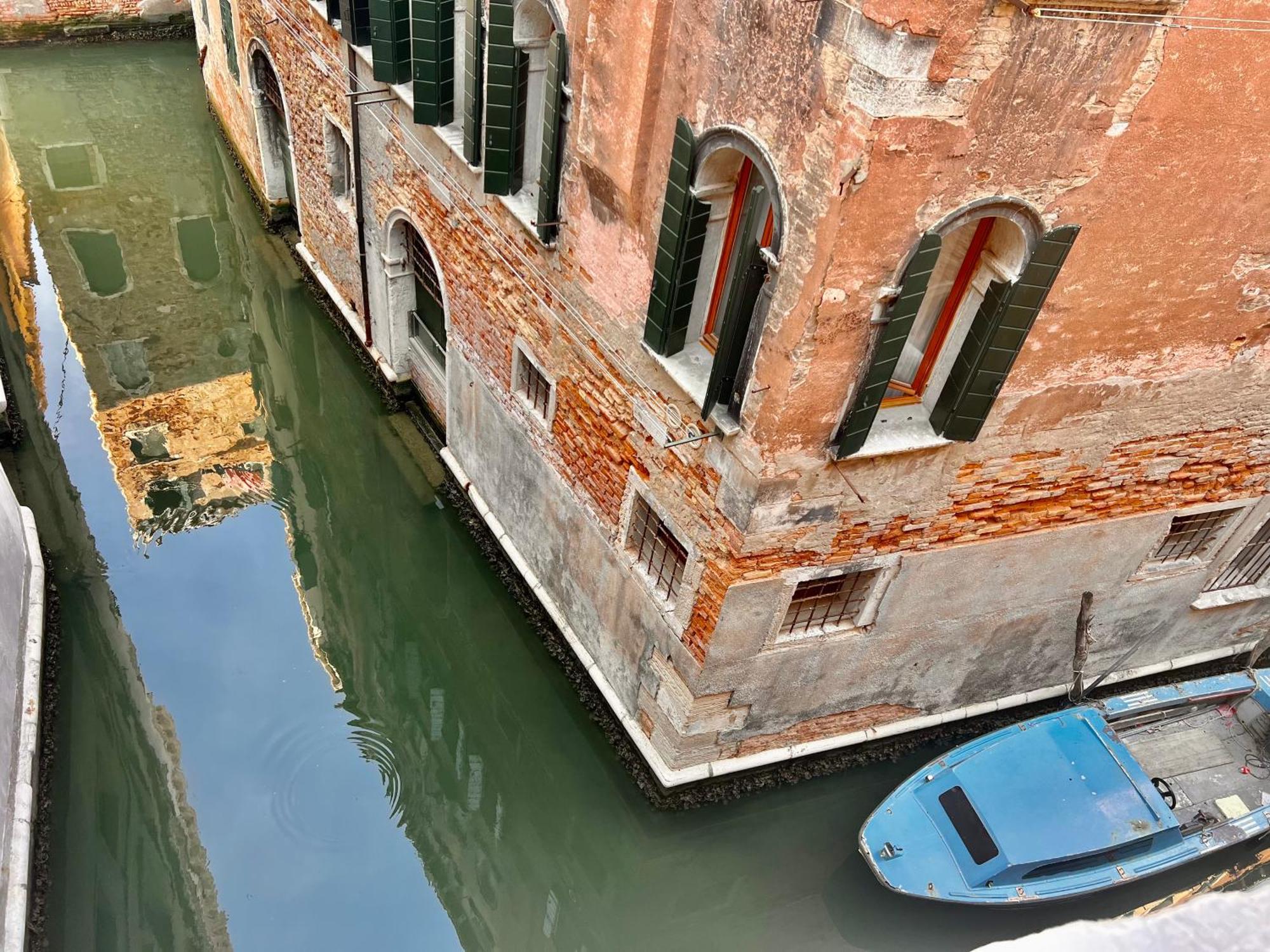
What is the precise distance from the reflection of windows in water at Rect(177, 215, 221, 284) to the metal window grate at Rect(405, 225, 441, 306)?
175 inches

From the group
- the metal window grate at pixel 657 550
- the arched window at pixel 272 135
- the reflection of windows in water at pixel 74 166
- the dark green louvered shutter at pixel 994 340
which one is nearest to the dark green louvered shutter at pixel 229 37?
the arched window at pixel 272 135

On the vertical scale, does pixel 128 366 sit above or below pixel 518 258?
below

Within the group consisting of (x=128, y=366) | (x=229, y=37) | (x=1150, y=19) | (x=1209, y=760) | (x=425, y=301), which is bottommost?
(x=128, y=366)

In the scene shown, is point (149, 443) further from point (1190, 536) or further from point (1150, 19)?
point (1190, 536)

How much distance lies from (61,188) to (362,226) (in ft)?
22.4

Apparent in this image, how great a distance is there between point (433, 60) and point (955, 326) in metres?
4.31

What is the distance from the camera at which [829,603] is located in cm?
665

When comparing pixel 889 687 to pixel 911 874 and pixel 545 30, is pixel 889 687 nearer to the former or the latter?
pixel 911 874

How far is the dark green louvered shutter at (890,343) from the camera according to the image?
4434mm

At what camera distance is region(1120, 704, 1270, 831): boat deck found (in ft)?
24.1

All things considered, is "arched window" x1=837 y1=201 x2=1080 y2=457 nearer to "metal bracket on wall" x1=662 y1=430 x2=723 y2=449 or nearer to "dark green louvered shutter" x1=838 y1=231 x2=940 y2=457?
"dark green louvered shutter" x1=838 y1=231 x2=940 y2=457

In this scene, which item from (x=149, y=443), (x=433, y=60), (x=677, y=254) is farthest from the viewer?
(x=149, y=443)

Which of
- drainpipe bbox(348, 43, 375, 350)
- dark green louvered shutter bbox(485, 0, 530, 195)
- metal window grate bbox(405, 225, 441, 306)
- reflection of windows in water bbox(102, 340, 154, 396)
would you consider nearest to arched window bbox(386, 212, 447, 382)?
metal window grate bbox(405, 225, 441, 306)

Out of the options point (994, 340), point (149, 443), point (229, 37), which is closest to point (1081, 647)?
point (994, 340)
